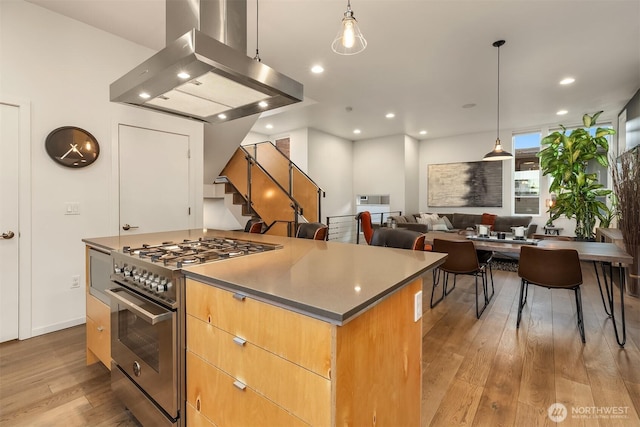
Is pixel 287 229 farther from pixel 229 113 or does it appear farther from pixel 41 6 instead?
pixel 41 6

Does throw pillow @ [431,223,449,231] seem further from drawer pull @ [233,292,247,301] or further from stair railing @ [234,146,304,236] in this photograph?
drawer pull @ [233,292,247,301]

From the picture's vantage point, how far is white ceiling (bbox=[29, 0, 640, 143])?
2729 mm

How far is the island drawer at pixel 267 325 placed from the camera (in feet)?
2.93

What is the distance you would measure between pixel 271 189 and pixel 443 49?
3.40m

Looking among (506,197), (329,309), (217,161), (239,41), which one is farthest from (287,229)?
(506,197)

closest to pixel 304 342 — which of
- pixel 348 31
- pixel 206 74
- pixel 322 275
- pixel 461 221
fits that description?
pixel 322 275

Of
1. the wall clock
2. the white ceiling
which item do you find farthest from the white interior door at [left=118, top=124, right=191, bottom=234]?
the white ceiling

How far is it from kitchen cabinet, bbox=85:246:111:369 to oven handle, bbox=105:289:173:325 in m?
→ 0.30

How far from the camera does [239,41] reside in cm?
181

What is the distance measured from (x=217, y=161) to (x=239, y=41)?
3.92 meters

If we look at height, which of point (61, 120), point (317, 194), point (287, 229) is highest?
point (61, 120)

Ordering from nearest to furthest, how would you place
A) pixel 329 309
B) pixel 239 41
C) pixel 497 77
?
pixel 329 309, pixel 239 41, pixel 497 77

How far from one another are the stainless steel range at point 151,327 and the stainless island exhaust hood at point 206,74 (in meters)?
0.88

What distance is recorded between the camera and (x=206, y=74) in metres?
1.42
